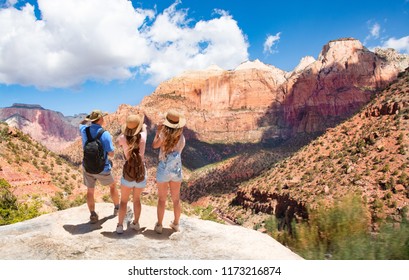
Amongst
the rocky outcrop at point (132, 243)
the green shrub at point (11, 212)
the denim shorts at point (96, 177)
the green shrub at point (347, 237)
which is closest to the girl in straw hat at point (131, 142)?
the rocky outcrop at point (132, 243)

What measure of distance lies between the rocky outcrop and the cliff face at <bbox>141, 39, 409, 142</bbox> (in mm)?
114612

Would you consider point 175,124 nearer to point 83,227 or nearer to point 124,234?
point 124,234

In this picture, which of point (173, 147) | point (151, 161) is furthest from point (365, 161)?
point (151, 161)

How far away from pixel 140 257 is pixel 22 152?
2443cm

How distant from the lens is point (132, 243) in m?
6.28

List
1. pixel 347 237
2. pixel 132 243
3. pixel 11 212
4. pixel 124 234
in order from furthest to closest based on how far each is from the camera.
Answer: pixel 11 212, pixel 124 234, pixel 132 243, pixel 347 237

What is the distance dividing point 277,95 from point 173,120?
591 ft

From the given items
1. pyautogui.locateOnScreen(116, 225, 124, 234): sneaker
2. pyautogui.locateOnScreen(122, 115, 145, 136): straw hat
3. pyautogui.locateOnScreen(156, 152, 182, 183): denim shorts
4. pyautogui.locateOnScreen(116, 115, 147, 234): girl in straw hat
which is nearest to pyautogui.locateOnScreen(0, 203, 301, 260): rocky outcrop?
pyautogui.locateOnScreen(116, 225, 124, 234): sneaker

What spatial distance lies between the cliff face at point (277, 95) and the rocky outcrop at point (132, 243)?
376 feet

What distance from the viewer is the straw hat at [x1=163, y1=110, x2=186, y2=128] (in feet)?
21.9

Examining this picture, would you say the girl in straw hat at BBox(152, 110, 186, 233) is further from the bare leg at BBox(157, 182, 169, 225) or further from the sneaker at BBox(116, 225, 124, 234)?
the sneaker at BBox(116, 225, 124, 234)

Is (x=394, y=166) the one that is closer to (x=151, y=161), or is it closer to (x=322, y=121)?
(x=151, y=161)

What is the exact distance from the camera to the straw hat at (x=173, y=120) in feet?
21.9

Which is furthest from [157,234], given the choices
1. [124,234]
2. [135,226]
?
[124,234]
